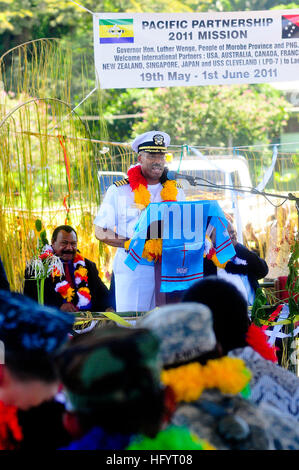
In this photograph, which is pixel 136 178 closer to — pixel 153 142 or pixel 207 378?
pixel 153 142

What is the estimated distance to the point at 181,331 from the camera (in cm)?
154

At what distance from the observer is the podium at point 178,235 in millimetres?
3572

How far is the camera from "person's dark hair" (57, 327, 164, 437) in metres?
1.31

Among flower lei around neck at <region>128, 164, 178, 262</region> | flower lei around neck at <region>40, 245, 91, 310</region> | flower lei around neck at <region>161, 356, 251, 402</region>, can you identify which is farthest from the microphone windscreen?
flower lei around neck at <region>161, 356, 251, 402</region>

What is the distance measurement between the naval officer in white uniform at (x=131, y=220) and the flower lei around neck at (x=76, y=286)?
281 millimetres

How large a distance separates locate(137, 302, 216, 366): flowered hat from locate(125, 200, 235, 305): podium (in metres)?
1.99

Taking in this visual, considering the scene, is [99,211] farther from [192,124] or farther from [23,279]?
[192,124]

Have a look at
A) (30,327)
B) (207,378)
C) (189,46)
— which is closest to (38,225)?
(189,46)

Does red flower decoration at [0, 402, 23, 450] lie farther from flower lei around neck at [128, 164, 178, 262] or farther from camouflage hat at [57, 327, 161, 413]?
flower lei around neck at [128, 164, 178, 262]

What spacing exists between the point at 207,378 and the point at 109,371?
0.39 metres

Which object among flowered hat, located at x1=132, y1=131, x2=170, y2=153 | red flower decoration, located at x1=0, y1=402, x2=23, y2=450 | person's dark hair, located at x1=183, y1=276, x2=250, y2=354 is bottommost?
red flower decoration, located at x1=0, y1=402, x2=23, y2=450

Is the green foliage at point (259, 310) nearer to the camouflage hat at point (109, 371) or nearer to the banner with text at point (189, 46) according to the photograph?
the banner with text at point (189, 46)

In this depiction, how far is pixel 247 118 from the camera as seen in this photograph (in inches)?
559
